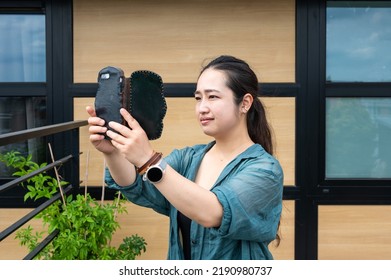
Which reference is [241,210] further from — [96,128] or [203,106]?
[96,128]

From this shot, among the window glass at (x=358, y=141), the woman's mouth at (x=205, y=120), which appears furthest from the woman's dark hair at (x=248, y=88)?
the window glass at (x=358, y=141)

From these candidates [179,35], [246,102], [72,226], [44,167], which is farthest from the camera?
[179,35]

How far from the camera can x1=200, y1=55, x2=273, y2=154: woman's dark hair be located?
1.63 m

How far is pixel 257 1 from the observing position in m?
3.94

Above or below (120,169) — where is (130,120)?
above

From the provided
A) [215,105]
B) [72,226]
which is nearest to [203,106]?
[215,105]

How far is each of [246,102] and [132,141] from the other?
0.45 metres

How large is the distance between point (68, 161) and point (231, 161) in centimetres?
255

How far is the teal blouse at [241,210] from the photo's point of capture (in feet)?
4.74

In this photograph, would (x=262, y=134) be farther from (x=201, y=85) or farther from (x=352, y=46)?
(x=352, y=46)

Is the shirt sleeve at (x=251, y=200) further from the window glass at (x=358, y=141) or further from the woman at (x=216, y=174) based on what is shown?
the window glass at (x=358, y=141)

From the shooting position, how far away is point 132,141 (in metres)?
1.31

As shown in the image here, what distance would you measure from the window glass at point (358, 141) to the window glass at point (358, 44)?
0.21 metres

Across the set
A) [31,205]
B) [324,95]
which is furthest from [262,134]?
[31,205]
